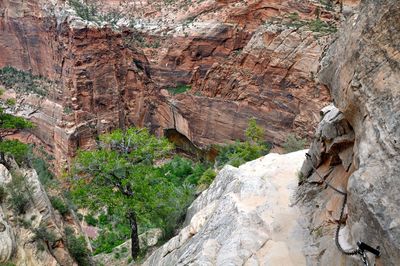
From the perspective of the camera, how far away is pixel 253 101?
96.7 ft

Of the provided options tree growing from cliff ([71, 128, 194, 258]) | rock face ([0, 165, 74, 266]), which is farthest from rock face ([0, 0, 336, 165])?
rock face ([0, 165, 74, 266])

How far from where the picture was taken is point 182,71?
111 feet

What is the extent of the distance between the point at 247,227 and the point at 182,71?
26.2 meters

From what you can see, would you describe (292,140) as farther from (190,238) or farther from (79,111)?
(79,111)

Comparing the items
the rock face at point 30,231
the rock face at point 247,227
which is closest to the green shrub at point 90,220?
the rock face at point 30,231

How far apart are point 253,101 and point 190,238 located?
2045cm

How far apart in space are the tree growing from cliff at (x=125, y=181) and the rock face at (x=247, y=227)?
2416 mm

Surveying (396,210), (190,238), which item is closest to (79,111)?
(190,238)

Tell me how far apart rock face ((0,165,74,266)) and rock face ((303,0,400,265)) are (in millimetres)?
8437

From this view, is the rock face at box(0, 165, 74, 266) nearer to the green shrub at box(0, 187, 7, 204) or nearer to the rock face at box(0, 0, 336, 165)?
the green shrub at box(0, 187, 7, 204)

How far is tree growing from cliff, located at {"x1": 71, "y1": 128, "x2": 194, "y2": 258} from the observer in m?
13.5

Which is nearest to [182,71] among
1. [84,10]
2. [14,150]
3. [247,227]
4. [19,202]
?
[84,10]

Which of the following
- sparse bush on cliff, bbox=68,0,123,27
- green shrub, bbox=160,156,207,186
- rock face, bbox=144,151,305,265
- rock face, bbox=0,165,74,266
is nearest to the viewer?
rock face, bbox=144,151,305,265

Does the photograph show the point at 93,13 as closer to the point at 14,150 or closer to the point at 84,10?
the point at 84,10
